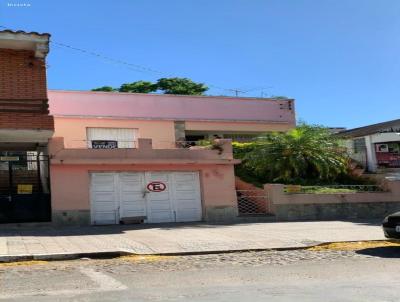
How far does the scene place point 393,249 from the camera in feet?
41.8

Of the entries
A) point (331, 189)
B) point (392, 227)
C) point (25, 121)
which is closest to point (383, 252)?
point (392, 227)

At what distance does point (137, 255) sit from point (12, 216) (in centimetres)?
692

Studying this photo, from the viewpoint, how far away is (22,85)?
16.6 meters

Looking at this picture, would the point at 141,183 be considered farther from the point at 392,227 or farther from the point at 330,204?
the point at 392,227

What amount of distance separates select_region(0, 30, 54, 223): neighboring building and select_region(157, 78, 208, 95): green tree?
105 feet

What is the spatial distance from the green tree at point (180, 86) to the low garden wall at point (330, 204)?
29304 millimetres

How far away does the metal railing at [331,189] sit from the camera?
20.8m

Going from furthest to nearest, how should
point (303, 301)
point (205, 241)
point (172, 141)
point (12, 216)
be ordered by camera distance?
point (172, 141), point (12, 216), point (205, 241), point (303, 301)

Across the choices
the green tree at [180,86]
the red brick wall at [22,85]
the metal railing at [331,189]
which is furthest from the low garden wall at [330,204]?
the green tree at [180,86]

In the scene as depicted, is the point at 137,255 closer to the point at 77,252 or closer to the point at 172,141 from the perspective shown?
the point at 77,252

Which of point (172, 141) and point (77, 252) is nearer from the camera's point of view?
point (77, 252)

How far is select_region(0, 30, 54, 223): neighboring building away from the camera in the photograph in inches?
641

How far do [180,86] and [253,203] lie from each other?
96.6 ft

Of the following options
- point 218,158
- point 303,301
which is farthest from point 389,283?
point 218,158
